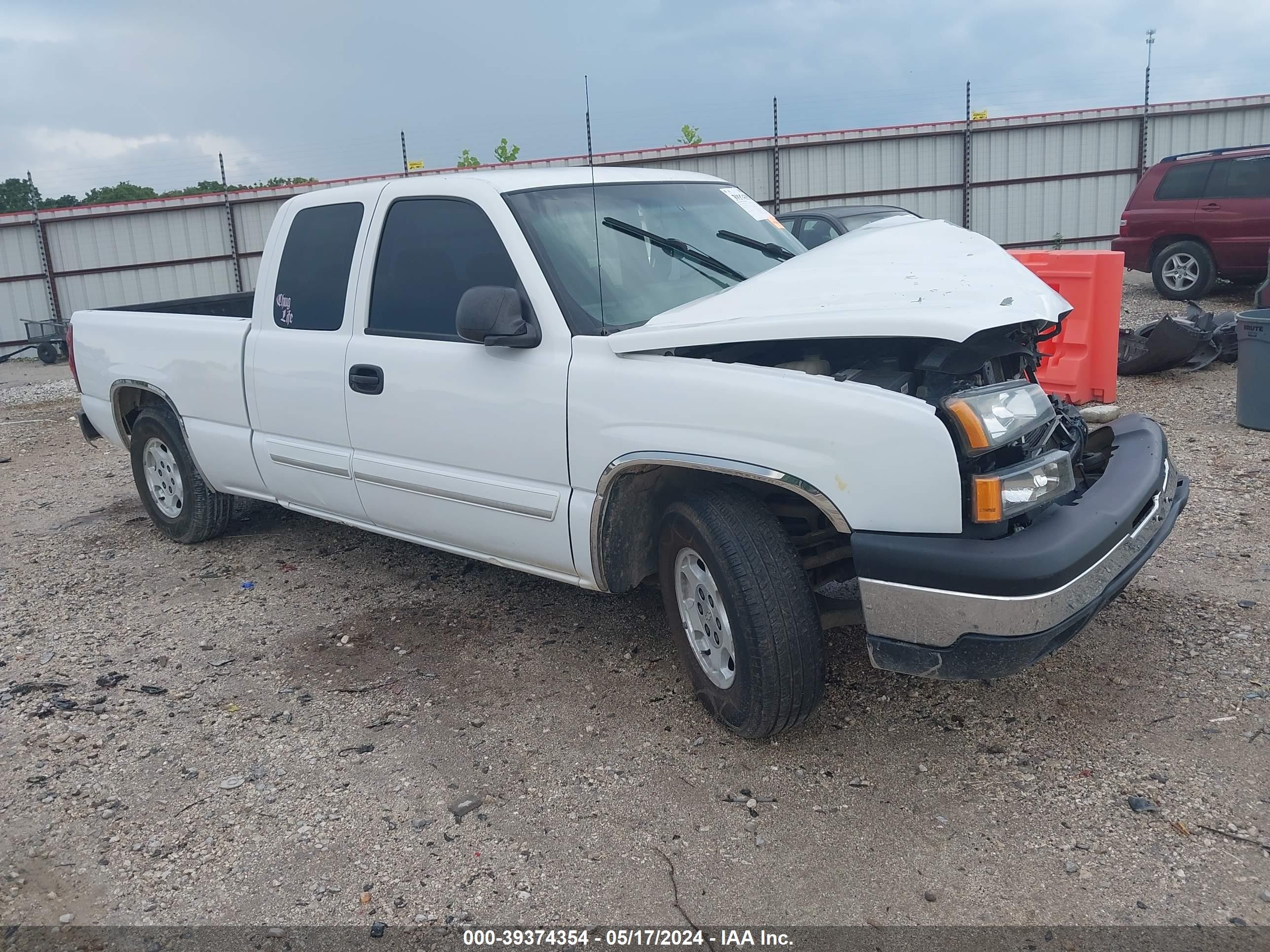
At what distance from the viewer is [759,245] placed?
451cm

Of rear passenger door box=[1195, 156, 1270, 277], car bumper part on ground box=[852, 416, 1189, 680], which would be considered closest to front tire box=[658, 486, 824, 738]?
car bumper part on ground box=[852, 416, 1189, 680]

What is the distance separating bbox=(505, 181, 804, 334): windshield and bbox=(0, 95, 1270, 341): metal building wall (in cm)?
1519

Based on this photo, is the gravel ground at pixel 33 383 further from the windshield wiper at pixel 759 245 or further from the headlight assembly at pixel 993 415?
the headlight assembly at pixel 993 415

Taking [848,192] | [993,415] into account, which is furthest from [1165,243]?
[993,415]

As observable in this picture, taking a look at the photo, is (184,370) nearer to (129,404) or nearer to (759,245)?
(129,404)

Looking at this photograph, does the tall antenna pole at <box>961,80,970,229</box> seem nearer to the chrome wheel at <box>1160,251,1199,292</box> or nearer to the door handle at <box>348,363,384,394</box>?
the chrome wheel at <box>1160,251,1199,292</box>

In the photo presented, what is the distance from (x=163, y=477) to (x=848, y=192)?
1557cm

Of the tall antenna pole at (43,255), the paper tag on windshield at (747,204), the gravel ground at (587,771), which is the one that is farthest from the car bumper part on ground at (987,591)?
the tall antenna pole at (43,255)

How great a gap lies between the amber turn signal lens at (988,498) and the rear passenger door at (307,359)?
9.11 ft

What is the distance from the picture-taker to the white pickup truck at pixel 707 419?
2.95 m

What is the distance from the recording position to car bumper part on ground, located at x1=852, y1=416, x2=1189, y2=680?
2854 mm

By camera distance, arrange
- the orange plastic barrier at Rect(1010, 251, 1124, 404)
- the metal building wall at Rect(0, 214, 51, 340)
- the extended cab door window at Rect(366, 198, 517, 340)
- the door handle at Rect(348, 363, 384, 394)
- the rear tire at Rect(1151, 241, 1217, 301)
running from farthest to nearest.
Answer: the metal building wall at Rect(0, 214, 51, 340)
the rear tire at Rect(1151, 241, 1217, 301)
the orange plastic barrier at Rect(1010, 251, 1124, 404)
the door handle at Rect(348, 363, 384, 394)
the extended cab door window at Rect(366, 198, 517, 340)

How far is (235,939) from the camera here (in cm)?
278

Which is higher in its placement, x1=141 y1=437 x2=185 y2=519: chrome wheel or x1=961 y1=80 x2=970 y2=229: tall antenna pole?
x1=961 y1=80 x2=970 y2=229: tall antenna pole
